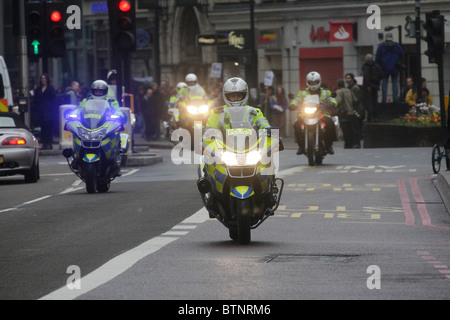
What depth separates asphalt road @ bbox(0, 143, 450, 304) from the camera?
9.95 m

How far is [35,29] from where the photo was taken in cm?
2992

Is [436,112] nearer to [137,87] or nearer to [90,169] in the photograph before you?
[90,169]

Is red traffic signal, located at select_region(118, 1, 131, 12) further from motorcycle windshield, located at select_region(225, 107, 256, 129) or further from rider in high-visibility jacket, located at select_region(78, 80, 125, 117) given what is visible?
motorcycle windshield, located at select_region(225, 107, 256, 129)

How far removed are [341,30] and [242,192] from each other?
3505 centimetres

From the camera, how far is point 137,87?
52969mm

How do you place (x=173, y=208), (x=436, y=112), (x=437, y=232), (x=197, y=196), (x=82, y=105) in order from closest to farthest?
(x=437, y=232)
(x=173, y=208)
(x=197, y=196)
(x=82, y=105)
(x=436, y=112)

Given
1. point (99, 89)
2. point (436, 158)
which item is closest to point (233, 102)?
point (99, 89)

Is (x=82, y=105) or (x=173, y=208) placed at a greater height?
(x=82, y=105)

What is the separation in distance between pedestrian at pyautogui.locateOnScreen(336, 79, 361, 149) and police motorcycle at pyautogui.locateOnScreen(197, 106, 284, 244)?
20.8 meters

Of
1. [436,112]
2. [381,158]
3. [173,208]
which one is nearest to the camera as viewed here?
[173,208]

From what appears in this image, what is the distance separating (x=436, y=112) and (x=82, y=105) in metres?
14.6

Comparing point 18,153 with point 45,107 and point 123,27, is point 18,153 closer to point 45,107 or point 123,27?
point 123,27

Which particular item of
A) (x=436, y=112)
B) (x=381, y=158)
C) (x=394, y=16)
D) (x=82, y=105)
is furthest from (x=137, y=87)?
(x=82, y=105)

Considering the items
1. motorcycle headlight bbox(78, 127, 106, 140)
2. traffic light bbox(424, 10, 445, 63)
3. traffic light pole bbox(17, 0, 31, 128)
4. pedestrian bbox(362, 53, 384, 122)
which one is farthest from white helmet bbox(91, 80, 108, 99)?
pedestrian bbox(362, 53, 384, 122)
